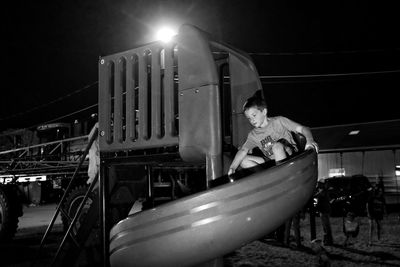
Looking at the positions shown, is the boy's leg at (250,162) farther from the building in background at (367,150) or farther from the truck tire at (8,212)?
the building in background at (367,150)

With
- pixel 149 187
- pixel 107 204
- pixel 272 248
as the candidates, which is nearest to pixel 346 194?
pixel 272 248

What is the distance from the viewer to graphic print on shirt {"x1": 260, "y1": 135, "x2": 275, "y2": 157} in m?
3.73

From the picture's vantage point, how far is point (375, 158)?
21781mm

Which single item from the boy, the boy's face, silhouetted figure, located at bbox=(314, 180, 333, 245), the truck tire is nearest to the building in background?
silhouetted figure, located at bbox=(314, 180, 333, 245)

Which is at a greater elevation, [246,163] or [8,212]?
[246,163]

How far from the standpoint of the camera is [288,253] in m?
7.68

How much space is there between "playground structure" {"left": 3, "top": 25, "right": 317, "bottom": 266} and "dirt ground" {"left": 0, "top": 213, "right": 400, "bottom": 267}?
2.85 m

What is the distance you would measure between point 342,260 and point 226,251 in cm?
514

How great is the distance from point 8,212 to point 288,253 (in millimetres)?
6390

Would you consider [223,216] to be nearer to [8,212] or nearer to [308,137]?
[308,137]

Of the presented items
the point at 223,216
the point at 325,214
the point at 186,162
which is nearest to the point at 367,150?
the point at 325,214

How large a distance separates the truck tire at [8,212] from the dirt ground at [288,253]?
304 millimetres

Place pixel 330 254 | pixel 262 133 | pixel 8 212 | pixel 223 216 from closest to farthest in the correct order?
pixel 223 216, pixel 262 133, pixel 330 254, pixel 8 212

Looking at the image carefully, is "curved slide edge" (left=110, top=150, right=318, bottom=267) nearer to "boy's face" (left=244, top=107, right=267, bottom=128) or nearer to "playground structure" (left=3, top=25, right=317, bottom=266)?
"playground structure" (left=3, top=25, right=317, bottom=266)
